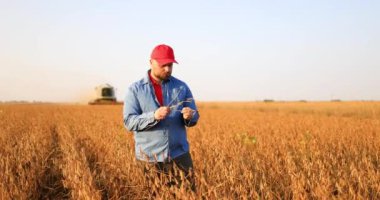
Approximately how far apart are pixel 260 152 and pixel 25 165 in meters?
3.27

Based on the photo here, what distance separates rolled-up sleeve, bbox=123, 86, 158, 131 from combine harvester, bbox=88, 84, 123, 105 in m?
40.5

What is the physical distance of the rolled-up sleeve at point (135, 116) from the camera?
311 cm

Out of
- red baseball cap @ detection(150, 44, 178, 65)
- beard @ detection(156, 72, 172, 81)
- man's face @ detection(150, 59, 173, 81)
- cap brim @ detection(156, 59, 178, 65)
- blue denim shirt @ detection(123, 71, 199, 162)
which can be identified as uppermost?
red baseball cap @ detection(150, 44, 178, 65)

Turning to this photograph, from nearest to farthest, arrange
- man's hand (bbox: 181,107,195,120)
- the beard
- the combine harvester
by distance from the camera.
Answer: man's hand (bbox: 181,107,195,120), the beard, the combine harvester

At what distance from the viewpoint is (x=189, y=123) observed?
334 centimetres

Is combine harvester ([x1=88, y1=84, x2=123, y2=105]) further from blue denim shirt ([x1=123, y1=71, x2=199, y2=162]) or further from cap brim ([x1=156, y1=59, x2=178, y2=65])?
cap brim ([x1=156, y1=59, x2=178, y2=65])

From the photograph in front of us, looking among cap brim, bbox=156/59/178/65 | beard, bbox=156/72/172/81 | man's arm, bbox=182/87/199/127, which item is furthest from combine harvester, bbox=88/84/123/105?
cap brim, bbox=156/59/178/65

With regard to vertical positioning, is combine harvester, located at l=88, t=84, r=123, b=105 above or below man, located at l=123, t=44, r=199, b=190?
above

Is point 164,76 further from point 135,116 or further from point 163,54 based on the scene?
point 135,116

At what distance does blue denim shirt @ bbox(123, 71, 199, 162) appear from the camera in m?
3.29

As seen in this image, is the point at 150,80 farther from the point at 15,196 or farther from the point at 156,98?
the point at 15,196

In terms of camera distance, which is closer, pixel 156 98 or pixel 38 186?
pixel 156 98

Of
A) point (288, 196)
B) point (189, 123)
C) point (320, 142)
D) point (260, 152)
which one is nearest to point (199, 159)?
point (260, 152)

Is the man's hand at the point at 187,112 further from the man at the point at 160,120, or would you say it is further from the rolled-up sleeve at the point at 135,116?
the rolled-up sleeve at the point at 135,116
